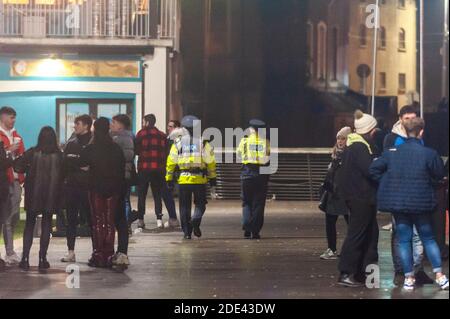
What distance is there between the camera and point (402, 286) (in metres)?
12.5

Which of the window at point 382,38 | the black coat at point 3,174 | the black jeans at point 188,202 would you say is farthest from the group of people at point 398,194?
the window at point 382,38

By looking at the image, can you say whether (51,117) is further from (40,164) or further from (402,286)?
(402,286)

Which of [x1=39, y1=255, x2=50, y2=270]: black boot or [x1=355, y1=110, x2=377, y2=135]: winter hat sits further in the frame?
[x1=39, y1=255, x2=50, y2=270]: black boot

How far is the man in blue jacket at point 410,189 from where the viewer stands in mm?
11883

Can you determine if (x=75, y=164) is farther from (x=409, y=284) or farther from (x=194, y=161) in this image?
(x=409, y=284)

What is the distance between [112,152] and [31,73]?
16.6 metres

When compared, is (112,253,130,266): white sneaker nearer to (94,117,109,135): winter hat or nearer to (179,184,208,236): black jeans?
(94,117,109,135): winter hat

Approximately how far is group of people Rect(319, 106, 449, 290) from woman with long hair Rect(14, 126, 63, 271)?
3.48m

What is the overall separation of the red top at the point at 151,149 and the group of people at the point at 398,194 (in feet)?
22.5

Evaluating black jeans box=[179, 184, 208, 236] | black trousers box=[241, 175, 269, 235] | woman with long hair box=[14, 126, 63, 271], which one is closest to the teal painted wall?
black trousers box=[241, 175, 269, 235]

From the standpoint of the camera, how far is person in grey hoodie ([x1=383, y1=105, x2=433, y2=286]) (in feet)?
39.9

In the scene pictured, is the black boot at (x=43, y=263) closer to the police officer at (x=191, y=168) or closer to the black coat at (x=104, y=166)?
the black coat at (x=104, y=166)
